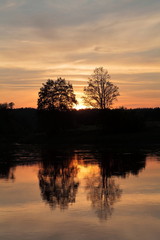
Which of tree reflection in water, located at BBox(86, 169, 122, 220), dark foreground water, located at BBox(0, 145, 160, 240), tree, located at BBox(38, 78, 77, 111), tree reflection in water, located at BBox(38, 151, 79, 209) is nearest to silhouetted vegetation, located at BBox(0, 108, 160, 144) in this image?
tree, located at BBox(38, 78, 77, 111)

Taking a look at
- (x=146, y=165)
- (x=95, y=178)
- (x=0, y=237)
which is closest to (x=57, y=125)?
(x=146, y=165)

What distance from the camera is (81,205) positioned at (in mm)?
14031

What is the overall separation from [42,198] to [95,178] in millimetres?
5879

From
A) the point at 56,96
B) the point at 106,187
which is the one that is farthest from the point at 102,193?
the point at 56,96

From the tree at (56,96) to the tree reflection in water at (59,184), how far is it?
167ft

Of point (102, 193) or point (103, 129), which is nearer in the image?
point (102, 193)

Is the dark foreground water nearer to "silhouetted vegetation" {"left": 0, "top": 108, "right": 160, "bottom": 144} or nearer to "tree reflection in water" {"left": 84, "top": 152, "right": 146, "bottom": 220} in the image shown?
"tree reflection in water" {"left": 84, "top": 152, "right": 146, "bottom": 220}

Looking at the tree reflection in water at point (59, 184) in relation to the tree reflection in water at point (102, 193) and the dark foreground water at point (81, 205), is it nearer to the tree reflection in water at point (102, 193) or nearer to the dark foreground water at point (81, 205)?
the dark foreground water at point (81, 205)

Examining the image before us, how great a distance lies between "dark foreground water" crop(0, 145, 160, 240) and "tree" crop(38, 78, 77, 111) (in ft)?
180

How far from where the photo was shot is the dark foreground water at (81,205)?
1061 cm

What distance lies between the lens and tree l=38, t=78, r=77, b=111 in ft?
257

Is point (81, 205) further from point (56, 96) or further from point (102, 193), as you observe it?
point (56, 96)

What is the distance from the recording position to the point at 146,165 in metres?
26.2

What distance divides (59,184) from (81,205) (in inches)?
210
